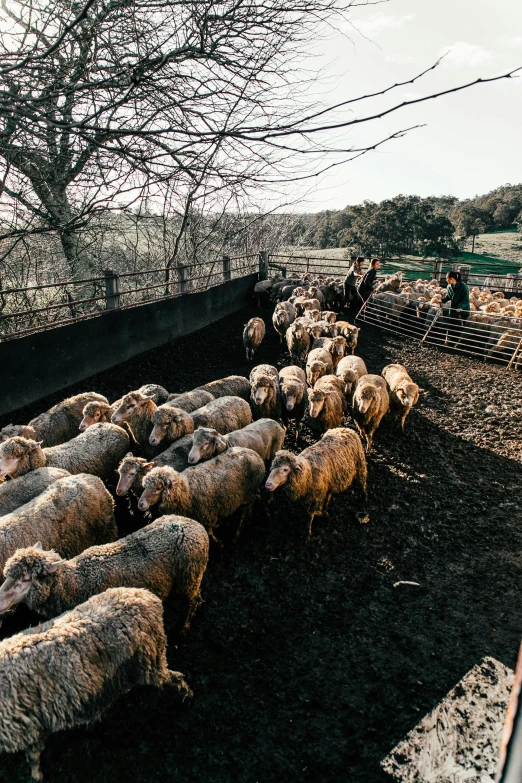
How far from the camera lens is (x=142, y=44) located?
361 cm

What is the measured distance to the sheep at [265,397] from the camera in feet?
21.1

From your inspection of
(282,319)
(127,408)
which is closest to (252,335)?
(282,319)

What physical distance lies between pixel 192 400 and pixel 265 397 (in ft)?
3.15

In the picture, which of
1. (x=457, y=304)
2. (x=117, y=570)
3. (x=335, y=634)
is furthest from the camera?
(x=457, y=304)

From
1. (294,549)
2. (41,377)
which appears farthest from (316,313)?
(294,549)

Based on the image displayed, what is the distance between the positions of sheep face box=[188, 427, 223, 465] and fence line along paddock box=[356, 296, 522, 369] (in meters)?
6.76

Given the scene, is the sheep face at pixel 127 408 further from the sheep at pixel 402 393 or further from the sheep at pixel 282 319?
the sheep at pixel 282 319

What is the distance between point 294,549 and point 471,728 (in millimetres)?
1931

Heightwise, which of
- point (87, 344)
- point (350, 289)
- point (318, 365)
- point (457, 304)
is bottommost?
point (318, 365)

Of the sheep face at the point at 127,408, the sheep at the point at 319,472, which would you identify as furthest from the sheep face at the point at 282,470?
the sheep face at the point at 127,408

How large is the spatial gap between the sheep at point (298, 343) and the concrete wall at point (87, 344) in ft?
8.78

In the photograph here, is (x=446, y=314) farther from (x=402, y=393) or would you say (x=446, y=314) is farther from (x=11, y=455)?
(x=11, y=455)

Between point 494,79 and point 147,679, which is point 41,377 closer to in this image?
point 147,679

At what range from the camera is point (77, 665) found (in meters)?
2.70
